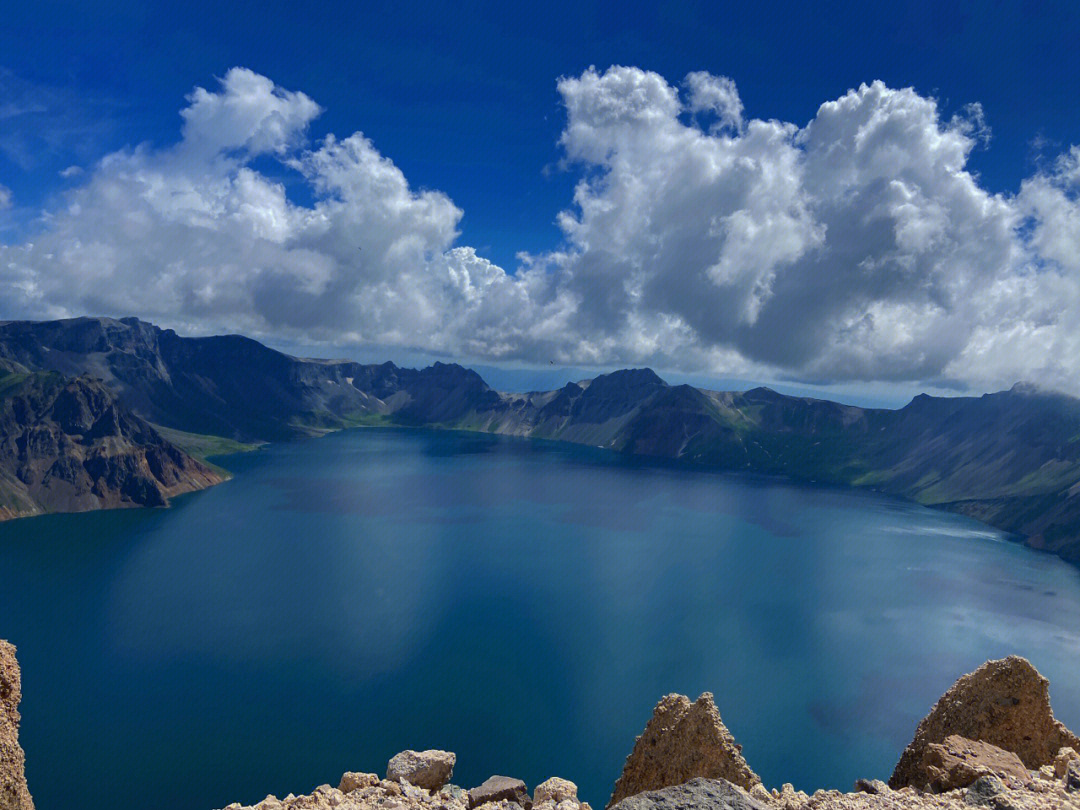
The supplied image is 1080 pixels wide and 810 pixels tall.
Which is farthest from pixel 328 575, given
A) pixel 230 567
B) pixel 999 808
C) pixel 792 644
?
pixel 999 808

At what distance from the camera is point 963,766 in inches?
765

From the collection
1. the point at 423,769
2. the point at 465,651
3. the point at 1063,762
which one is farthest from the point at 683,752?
the point at 465,651

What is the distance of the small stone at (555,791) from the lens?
23.1m

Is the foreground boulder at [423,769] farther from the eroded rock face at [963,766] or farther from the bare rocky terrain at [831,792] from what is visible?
the eroded rock face at [963,766]

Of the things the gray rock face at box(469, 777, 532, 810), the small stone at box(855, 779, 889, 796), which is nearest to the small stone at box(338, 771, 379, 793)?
the gray rock face at box(469, 777, 532, 810)

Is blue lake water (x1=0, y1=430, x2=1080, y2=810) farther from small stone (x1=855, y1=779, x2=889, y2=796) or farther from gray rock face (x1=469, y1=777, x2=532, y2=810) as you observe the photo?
small stone (x1=855, y1=779, x2=889, y2=796)

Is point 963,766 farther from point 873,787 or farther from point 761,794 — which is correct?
point 761,794

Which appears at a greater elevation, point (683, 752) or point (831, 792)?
point (831, 792)

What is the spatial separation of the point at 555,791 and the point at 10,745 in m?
17.8

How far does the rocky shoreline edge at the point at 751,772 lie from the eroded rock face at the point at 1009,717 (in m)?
0.04

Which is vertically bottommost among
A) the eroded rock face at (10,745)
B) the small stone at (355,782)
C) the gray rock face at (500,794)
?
the small stone at (355,782)

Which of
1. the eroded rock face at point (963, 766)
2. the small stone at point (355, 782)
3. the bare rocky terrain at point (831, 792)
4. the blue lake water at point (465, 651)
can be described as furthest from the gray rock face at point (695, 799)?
the blue lake water at point (465, 651)

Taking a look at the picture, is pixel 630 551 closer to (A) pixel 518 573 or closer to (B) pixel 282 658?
(A) pixel 518 573

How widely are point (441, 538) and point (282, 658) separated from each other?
8935cm
